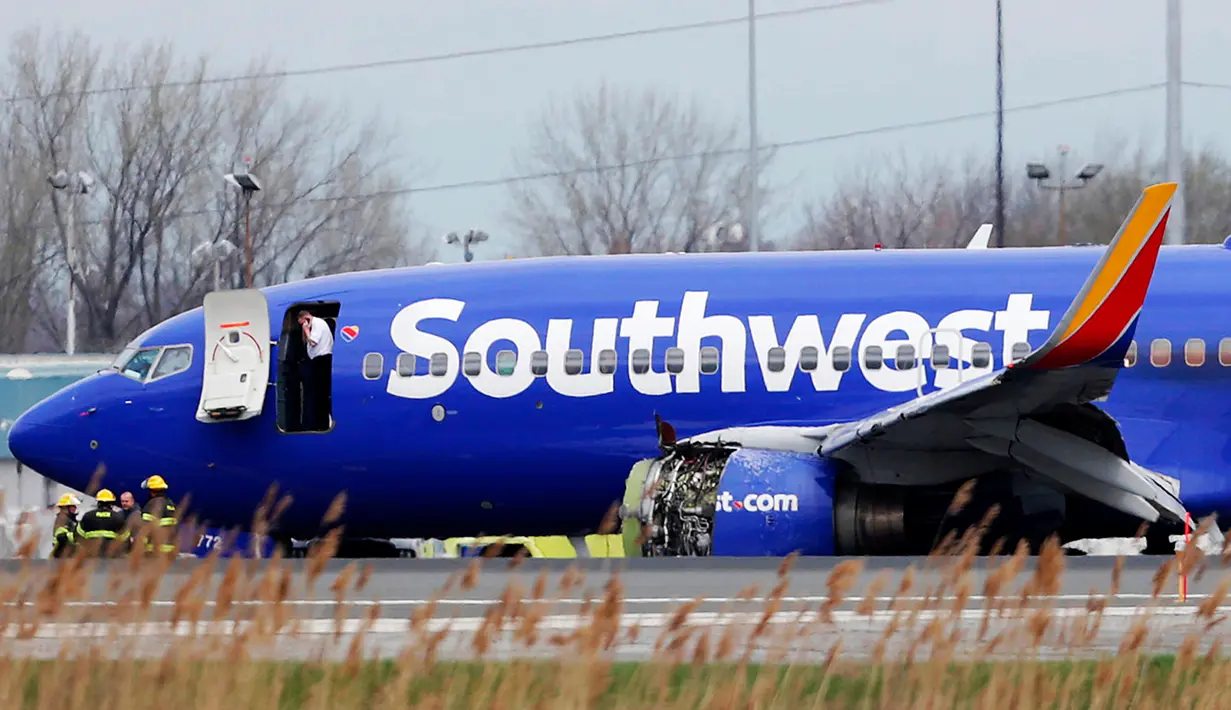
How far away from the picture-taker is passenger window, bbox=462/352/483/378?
1943 centimetres

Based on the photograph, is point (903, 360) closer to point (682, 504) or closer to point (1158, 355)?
point (1158, 355)

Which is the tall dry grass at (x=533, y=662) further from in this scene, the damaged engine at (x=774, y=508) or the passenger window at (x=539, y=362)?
the passenger window at (x=539, y=362)

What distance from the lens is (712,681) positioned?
8305 mm

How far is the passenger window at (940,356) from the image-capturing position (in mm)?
18484

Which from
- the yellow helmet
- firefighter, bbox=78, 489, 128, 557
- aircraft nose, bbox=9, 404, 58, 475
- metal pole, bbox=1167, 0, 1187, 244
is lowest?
firefighter, bbox=78, 489, 128, 557

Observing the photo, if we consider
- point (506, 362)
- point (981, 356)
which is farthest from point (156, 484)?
point (981, 356)

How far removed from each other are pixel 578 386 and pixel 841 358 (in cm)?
258

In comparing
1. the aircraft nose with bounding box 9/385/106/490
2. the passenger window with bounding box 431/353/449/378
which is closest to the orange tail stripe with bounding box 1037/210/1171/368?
the passenger window with bounding box 431/353/449/378

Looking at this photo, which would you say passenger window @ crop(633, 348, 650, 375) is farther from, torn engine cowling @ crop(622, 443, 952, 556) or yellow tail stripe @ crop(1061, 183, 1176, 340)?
yellow tail stripe @ crop(1061, 183, 1176, 340)

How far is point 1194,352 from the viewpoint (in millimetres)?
18203

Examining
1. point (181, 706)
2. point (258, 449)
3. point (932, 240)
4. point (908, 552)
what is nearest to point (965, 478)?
point (908, 552)

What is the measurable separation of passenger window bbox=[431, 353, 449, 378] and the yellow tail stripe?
6.64 meters

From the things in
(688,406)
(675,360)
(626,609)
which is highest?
(675,360)

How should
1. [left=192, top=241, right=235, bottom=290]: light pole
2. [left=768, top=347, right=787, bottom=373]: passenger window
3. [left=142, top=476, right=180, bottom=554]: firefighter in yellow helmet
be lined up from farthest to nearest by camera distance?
[left=192, top=241, right=235, bottom=290]: light pole < [left=768, top=347, right=787, bottom=373]: passenger window < [left=142, top=476, right=180, bottom=554]: firefighter in yellow helmet
